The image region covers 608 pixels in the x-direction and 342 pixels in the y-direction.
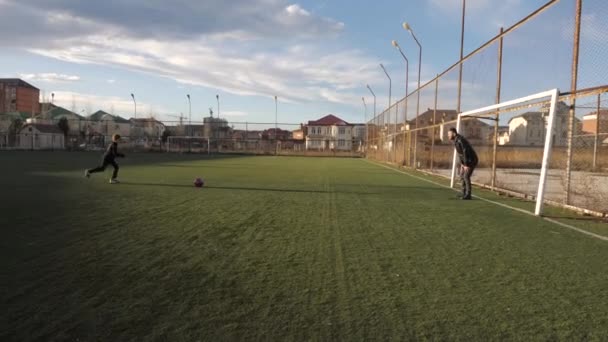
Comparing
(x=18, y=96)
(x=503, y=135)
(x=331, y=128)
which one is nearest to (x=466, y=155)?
(x=503, y=135)

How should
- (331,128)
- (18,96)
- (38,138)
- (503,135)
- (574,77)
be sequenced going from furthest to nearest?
1. (18,96)
2. (331,128)
3. (38,138)
4. (503,135)
5. (574,77)

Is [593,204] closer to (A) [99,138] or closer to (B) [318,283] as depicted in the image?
(B) [318,283]

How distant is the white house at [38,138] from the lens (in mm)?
50875

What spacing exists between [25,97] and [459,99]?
365 ft

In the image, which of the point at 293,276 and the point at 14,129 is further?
the point at 14,129

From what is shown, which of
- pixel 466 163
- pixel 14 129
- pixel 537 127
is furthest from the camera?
pixel 14 129

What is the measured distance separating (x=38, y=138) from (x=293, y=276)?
58.8 meters

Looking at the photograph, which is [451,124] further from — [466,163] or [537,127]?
[466,163]

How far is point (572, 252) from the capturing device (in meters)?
4.91

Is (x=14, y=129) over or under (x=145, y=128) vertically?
under

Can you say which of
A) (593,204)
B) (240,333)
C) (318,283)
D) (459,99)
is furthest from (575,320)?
(459,99)

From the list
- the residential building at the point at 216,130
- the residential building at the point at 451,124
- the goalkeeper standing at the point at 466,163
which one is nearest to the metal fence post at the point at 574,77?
the goalkeeper standing at the point at 466,163

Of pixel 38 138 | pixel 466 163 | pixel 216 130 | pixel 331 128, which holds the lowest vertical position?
pixel 466 163

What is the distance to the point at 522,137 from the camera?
1336 cm
